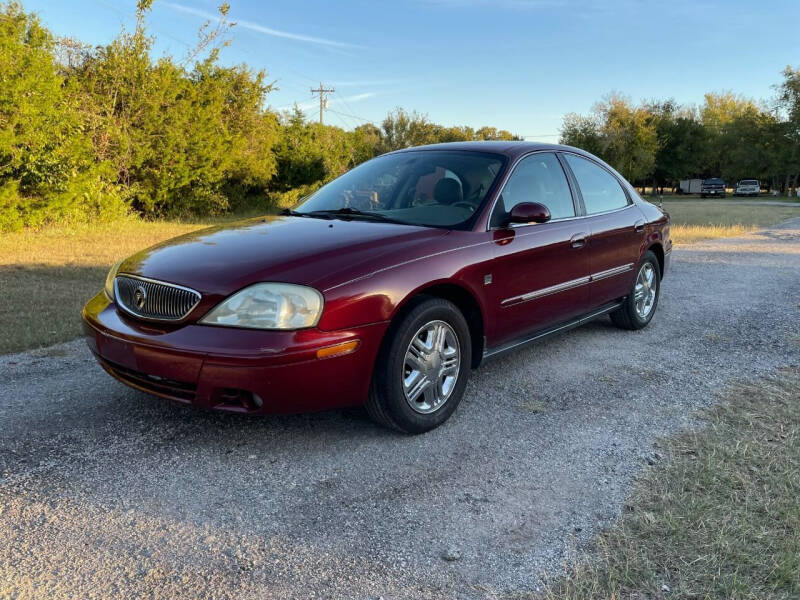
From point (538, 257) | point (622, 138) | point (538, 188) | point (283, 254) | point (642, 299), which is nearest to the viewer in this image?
point (283, 254)

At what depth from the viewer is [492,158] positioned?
420 cm

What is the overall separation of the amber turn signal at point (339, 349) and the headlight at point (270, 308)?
137 mm

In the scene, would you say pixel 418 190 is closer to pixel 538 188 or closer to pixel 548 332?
pixel 538 188

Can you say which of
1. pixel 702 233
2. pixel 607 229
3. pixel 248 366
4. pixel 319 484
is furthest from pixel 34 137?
pixel 702 233

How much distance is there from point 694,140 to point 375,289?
2367 inches

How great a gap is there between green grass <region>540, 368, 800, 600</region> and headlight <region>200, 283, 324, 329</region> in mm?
1520

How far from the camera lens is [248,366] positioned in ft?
9.11

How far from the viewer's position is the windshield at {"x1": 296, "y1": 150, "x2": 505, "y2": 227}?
3.90 meters

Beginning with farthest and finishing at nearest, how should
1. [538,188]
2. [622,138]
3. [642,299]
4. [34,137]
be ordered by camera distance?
[622,138], [34,137], [642,299], [538,188]

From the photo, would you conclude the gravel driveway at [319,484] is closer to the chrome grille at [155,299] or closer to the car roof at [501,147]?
the chrome grille at [155,299]

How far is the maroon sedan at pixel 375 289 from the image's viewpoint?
287 cm

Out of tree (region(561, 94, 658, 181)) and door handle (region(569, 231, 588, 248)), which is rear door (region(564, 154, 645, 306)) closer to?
door handle (region(569, 231, 588, 248))

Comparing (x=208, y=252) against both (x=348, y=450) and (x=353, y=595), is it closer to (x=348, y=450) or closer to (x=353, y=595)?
(x=348, y=450)

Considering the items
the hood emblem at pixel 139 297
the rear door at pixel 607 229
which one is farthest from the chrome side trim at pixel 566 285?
the hood emblem at pixel 139 297
